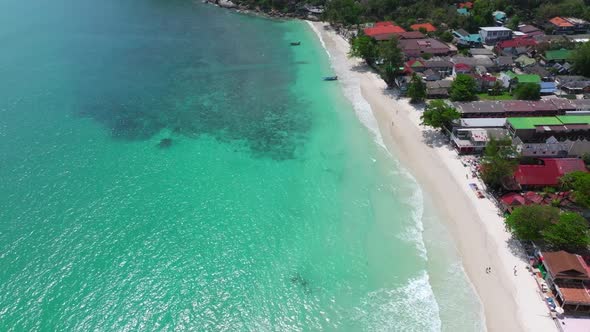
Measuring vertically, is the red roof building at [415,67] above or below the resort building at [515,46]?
below

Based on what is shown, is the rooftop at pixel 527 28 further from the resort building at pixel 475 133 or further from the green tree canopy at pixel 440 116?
the green tree canopy at pixel 440 116

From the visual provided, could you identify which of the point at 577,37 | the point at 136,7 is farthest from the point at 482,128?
the point at 136,7

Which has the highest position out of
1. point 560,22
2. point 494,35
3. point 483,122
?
point 560,22

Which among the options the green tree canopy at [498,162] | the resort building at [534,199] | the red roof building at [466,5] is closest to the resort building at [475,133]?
the green tree canopy at [498,162]

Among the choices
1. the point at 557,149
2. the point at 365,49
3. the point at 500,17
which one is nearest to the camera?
the point at 557,149

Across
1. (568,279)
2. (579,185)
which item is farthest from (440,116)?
(568,279)

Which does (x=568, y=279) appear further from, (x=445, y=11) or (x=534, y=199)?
(x=445, y=11)
